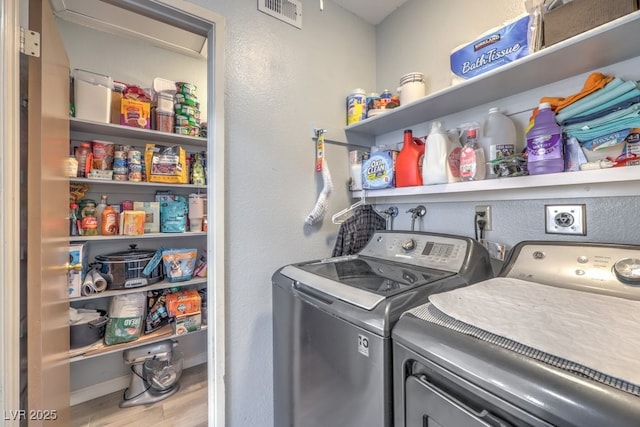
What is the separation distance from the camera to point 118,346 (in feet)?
6.23

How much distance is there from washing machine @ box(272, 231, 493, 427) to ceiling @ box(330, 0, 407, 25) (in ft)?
4.51

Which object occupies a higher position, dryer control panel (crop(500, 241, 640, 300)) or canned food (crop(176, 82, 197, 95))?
canned food (crop(176, 82, 197, 95))

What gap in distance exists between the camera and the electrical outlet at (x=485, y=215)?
122cm

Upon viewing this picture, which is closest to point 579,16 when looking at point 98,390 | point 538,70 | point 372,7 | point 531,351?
point 538,70

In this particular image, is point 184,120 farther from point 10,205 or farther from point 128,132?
point 10,205

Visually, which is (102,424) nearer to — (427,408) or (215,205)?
(215,205)

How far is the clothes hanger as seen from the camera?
5.19 feet

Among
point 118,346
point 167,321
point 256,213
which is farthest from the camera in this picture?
point 167,321

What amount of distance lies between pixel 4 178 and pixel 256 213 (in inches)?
35.1

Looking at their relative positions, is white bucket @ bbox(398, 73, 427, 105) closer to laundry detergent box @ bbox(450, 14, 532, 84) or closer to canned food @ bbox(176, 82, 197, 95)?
laundry detergent box @ bbox(450, 14, 532, 84)

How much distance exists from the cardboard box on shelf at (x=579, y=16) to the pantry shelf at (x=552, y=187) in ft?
1.41

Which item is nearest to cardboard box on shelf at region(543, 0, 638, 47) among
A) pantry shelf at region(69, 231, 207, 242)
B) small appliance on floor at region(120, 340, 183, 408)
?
pantry shelf at region(69, 231, 207, 242)

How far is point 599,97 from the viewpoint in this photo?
0.84 meters

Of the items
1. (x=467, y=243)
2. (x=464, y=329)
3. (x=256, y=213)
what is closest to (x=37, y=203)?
(x=256, y=213)
